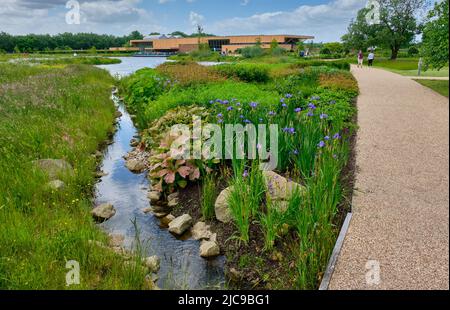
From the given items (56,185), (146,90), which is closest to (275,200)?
(56,185)

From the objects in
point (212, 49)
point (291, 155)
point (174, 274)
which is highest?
point (212, 49)

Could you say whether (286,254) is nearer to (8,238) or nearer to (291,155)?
(291,155)

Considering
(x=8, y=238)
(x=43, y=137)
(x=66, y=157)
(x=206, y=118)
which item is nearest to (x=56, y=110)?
(x=43, y=137)

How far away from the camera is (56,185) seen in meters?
4.81

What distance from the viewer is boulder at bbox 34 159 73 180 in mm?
5180

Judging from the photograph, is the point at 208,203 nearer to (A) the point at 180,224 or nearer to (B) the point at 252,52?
(A) the point at 180,224

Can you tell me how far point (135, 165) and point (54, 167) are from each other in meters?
1.80

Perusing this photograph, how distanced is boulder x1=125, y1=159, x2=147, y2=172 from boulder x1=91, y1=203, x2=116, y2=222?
6.31 feet

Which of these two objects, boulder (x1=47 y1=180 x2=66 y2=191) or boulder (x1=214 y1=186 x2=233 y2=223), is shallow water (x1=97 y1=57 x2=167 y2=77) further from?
boulder (x1=214 y1=186 x2=233 y2=223)

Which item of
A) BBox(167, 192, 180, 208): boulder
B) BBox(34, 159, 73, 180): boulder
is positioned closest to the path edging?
BBox(167, 192, 180, 208): boulder

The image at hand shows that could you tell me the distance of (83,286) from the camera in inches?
115

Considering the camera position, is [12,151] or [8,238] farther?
[12,151]

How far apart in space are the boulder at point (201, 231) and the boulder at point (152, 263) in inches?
27.3

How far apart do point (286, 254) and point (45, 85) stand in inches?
479
